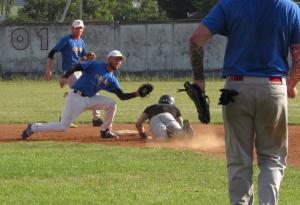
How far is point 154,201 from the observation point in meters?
7.93

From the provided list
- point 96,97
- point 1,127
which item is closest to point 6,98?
point 1,127

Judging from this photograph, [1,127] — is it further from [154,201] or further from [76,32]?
[154,201]

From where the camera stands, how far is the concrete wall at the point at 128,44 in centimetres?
4597

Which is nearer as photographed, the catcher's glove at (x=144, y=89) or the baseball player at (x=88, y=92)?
the catcher's glove at (x=144, y=89)

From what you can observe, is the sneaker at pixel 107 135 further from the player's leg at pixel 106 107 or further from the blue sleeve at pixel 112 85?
the blue sleeve at pixel 112 85

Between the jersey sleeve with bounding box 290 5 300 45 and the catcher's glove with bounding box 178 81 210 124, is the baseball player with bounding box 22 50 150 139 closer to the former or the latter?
the catcher's glove with bounding box 178 81 210 124

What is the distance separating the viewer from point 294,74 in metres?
6.94

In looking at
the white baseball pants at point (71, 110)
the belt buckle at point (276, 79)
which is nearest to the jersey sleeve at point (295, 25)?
the belt buckle at point (276, 79)

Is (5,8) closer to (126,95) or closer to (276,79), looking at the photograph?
(126,95)

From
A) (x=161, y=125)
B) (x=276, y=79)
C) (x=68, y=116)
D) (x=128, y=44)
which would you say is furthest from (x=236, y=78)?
(x=128, y=44)

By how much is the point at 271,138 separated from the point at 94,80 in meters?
6.99

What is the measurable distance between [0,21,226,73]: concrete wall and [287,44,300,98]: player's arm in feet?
127

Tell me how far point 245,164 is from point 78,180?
9.44 ft

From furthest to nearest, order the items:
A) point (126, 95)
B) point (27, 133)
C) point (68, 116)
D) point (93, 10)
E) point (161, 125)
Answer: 1. point (93, 10)
2. point (27, 133)
3. point (126, 95)
4. point (68, 116)
5. point (161, 125)
